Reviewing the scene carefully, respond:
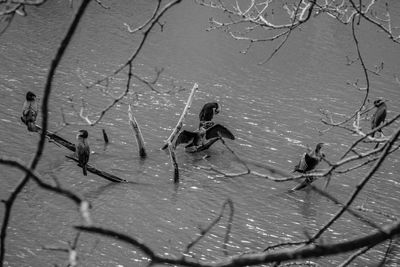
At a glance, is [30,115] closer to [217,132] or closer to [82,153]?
[82,153]

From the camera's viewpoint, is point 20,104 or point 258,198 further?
point 20,104

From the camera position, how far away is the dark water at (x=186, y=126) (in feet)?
29.7

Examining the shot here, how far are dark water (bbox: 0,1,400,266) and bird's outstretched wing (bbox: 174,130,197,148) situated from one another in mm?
368

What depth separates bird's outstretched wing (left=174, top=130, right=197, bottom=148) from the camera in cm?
1217

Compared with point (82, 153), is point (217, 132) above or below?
above

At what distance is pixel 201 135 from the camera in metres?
12.5

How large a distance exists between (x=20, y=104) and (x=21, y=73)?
2467mm

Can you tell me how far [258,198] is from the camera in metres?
10.7

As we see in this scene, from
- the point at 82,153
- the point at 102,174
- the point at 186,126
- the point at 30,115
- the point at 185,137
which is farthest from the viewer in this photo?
the point at 186,126

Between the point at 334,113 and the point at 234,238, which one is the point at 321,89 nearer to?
the point at 334,113

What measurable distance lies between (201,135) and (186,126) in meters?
1.49

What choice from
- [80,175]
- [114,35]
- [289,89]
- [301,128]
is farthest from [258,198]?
[114,35]

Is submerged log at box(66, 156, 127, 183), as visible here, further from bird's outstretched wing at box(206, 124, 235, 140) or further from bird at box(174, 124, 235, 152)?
bird's outstretched wing at box(206, 124, 235, 140)

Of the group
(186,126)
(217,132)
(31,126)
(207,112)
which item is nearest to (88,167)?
(31,126)
